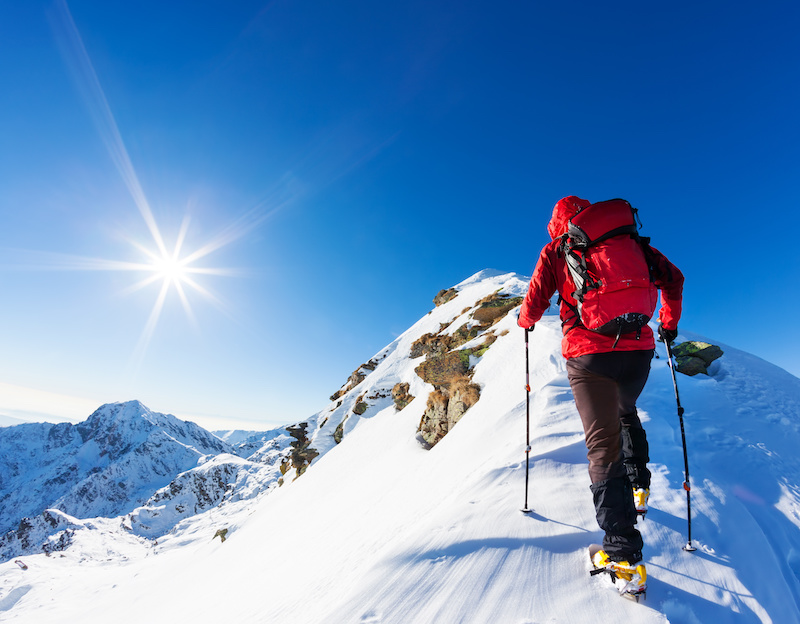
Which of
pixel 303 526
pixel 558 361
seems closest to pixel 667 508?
pixel 558 361

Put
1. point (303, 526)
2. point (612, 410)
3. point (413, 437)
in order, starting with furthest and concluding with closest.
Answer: point (413, 437), point (303, 526), point (612, 410)

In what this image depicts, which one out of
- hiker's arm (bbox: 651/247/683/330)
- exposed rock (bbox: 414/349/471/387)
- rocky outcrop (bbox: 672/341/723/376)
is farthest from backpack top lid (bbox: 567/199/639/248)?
exposed rock (bbox: 414/349/471/387)

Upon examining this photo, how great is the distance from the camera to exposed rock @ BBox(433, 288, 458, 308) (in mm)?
40875

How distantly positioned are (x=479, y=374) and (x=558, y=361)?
349 cm

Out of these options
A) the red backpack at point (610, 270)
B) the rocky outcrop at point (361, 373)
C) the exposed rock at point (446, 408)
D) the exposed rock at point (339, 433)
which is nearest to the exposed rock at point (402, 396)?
the exposed rock at point (446, 408)

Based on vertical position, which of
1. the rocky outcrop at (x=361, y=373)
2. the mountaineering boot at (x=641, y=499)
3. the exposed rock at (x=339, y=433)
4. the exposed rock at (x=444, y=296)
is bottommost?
the exposed rock at (x=339, y=433)

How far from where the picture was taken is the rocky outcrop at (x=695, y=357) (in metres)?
8.66

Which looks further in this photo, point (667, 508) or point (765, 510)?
point (765, 510)

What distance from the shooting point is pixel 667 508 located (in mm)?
3598

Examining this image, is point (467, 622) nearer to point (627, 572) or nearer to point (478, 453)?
point (627, 572)

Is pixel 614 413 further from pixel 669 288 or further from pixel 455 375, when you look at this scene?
pixel 455 375

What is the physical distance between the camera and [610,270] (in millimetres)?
2883

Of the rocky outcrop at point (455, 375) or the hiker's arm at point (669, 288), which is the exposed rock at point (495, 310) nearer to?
the rocky outcrop at point (455, 375)

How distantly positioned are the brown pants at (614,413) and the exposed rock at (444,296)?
37357 mm
